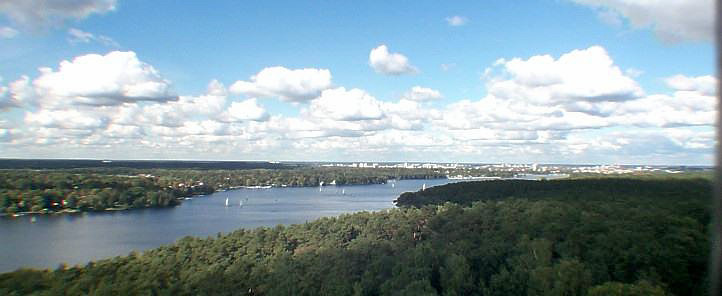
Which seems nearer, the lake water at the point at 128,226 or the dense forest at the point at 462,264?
the dense forest at the point at 462,264

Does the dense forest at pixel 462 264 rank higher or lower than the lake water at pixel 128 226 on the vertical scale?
higher

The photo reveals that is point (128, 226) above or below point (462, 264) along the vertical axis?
below

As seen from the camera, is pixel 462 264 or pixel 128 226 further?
pixel 128 226

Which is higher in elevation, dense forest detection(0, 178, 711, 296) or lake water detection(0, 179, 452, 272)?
dense forest detection(0, 178, 711, 296)

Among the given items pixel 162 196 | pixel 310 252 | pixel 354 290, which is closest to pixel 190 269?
pixel 310 252

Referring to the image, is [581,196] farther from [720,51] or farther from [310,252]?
[720,51]
